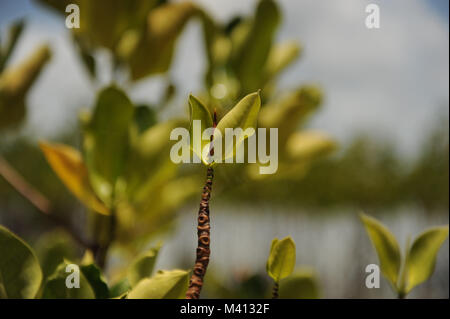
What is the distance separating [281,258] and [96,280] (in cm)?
9

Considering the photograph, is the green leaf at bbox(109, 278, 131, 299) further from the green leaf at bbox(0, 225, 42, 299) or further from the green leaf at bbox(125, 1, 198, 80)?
the green leaf at bbox(125, 1, 198, 80)

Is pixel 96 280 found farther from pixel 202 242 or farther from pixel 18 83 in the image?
pixel 18 83

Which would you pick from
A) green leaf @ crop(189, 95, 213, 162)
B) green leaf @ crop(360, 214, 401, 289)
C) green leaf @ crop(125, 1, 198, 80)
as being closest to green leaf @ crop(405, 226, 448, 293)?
green leaf @ crop(360, 214, 401, 289)

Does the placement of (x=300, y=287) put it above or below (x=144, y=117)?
below

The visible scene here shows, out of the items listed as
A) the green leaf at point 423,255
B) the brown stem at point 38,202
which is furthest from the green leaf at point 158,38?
the green leaf at point 423,255

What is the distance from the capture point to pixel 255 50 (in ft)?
1.06

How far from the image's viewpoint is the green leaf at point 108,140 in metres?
0.26

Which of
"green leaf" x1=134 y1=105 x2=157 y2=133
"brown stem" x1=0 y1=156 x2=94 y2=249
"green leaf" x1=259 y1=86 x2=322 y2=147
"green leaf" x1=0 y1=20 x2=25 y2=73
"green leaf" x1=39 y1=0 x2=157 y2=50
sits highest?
"green leaf" x1=39 y1=0 x2=157 y2=50

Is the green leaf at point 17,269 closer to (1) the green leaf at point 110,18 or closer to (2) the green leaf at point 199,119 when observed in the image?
(2) the green leaf at point 199,119

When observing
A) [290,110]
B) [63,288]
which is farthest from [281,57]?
[63,288]

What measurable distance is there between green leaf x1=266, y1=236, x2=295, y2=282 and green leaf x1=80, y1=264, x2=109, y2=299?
0.08 metres

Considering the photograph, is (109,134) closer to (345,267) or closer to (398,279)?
(398,279)

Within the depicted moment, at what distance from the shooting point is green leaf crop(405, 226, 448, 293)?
0.19 metres

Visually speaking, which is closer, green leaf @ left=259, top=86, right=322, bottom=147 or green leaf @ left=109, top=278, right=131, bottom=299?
green leaf @ left=109, top=278, right=131, bottom=299
